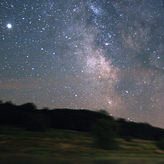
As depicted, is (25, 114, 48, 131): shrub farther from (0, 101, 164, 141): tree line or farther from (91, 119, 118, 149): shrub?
(91, 119, 118, 149): shrub

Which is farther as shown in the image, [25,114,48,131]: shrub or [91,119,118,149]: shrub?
[25,114,48,131]: shrub

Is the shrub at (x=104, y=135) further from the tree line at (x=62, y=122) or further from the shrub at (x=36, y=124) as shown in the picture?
the shrub at (x=36, y=124)

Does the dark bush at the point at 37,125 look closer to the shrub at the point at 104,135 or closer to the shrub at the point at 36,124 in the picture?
the shrub at the point at 36,124

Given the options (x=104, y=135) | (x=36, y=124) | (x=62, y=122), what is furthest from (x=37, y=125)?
(x=62, y=122)

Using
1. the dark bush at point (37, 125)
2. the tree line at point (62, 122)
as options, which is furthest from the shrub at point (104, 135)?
the dark bush at point (37, 125)

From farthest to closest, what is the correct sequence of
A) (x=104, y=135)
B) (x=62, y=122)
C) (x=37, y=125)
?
(x=62, y=122), (x=37, y=125), (x=104, y=135)

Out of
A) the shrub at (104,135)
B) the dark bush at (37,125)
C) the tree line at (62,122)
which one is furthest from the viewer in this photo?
the dark bush at (37,125)

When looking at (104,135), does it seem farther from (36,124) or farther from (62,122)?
(62,122)

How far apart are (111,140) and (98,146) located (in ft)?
4.24

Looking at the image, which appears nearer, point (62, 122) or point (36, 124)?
point (36, 124)

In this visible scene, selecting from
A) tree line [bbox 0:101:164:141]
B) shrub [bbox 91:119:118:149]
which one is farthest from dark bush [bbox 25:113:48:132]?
shrub [bbox 91:119:118:149]

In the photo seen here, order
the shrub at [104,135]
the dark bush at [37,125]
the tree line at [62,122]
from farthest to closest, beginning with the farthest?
1. the dark bush at [37,125]
2. the tree line at [62,122]
3. the shrub at [104,135]

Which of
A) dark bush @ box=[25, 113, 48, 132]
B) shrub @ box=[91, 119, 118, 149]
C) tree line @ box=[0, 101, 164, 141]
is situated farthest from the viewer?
dark bush @ box=[25, 113, 48, 132]

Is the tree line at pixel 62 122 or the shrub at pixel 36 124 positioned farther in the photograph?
the shrub at pixel 36 124
